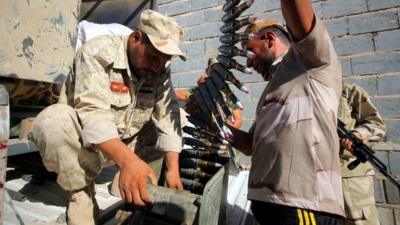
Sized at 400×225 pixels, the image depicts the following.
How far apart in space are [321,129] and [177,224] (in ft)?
2.70

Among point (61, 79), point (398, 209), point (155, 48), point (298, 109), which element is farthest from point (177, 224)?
point (398, 209)

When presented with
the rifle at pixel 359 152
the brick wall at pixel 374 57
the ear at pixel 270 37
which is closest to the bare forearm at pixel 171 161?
the ear at pixel 270 37

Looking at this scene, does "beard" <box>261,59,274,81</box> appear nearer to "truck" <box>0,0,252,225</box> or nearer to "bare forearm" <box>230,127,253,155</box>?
"bare forearm" <box>230,127,253,155</box>

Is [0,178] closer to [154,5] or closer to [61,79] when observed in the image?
[61,79]

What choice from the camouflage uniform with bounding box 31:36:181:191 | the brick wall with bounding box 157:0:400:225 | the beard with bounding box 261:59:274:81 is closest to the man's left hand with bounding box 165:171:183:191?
the camouflage uniform with bounding box 31:36:181:191

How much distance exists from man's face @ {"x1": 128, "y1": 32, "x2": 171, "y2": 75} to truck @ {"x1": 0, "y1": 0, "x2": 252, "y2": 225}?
26.4 inches

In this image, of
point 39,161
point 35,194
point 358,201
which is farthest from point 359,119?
point 39,161

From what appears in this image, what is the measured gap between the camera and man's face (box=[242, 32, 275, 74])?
171 centimetres

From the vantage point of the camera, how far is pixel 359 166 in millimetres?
2191

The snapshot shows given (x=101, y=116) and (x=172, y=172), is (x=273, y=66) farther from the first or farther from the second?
(x=101, y=116)

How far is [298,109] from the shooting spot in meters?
1.25

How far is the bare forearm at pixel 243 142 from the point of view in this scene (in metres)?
1.77

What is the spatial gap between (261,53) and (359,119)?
44.0 inches

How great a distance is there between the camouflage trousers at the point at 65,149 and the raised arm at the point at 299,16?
132 centimetres
